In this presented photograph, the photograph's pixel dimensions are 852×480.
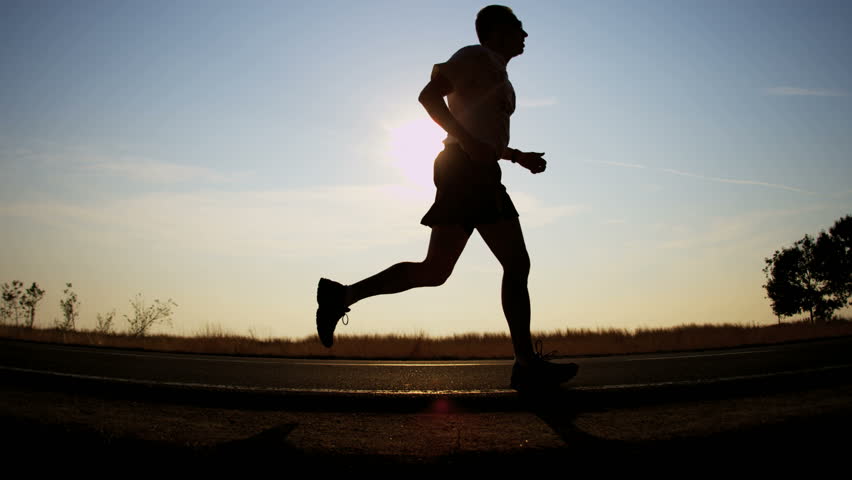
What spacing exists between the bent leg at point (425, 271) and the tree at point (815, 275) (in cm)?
4465

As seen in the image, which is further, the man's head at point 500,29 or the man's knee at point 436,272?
the man's head at point 500,29

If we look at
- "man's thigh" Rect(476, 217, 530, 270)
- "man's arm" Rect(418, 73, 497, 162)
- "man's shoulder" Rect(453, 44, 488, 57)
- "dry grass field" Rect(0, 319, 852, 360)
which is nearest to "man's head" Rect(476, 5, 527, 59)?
"man's shoulder" Rect(453, 44, 488, 57)

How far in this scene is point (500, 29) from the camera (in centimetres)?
367

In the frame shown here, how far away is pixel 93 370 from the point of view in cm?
498

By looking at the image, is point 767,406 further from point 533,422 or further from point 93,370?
point 93,370

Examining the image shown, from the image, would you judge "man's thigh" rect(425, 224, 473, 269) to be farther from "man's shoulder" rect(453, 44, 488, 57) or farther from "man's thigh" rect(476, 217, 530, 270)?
"man's shoulder" rect(453, 44, 488, 57)

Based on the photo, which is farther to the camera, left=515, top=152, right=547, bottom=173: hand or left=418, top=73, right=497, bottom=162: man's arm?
left=515, top=152, right=547, bottom=173: hand

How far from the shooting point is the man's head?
12.1 ft

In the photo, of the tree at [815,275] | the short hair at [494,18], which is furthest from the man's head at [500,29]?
the tree at [815,275]

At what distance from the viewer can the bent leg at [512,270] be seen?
3479 mm

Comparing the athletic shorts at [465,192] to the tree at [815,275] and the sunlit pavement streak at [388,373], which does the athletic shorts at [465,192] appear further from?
the tree at [815,275]

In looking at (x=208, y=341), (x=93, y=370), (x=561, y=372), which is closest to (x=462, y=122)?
(x=561, y=372)

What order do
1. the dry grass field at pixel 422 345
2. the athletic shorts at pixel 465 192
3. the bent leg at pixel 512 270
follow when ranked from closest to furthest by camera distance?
the athletic shorts at pixel 465 192 → the bent leg at pixel 512 270 → the dry grass field at pixel 422 345

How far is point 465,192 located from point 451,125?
409 mm
